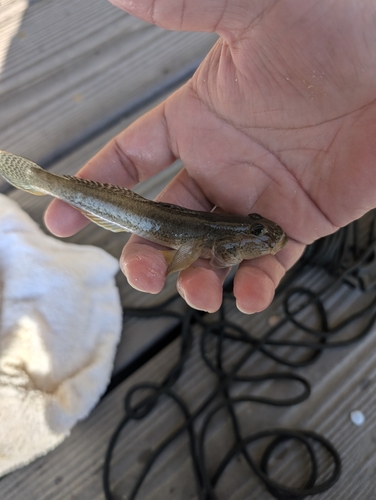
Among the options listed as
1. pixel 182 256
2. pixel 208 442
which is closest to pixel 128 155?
pixel 182 256

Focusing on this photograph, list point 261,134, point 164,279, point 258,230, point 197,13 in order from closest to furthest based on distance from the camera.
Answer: point 197,13 < point 164,279 < point 258,230 < point 261,134

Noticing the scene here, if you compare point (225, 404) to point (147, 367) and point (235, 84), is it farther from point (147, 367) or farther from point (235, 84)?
point (235, 84)

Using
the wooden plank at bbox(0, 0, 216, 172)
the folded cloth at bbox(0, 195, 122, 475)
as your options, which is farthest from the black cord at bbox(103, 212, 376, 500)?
the wooden plank at bbox(0, 0, 216, 172)

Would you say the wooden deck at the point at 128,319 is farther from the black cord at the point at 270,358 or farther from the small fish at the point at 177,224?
the small fish at the point at 177,224

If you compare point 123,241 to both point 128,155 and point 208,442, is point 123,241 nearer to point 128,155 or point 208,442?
point 128,155

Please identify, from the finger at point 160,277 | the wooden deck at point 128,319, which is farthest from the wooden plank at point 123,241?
the finger at point 160,277
